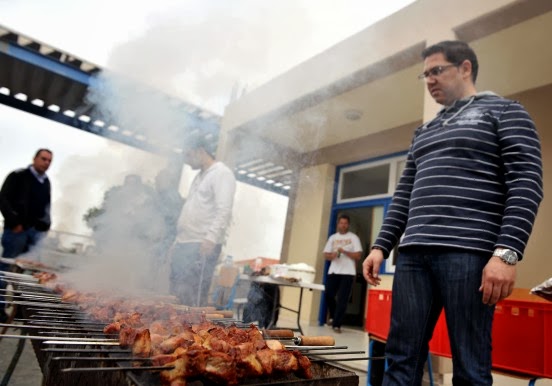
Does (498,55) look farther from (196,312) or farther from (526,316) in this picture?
(196,312)

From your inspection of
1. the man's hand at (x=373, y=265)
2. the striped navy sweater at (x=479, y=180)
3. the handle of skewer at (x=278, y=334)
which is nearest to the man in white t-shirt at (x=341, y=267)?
the man's hand at (x=373, y=265)

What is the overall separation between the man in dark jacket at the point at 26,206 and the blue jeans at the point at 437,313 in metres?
4.66

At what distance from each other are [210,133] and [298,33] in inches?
112

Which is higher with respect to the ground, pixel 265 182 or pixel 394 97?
pixel 394 97

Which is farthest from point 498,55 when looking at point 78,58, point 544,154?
point 78,58

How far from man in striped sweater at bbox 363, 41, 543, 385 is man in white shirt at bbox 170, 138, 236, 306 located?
2.01m

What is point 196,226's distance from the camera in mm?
3557

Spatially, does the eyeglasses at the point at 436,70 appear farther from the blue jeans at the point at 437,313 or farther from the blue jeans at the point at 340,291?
the blue jeans at the point at 340,291

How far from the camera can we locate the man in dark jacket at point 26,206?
4547 millimetres

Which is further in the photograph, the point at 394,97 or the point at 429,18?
the point at 394,97

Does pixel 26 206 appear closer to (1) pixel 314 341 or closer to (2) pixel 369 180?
(1) pixel 314 341

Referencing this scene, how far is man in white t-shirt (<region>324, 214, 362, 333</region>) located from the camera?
596 cm

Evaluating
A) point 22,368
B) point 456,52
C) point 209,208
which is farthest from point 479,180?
point 22,368

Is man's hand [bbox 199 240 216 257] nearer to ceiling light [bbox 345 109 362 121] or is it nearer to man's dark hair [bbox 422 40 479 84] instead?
man's dark hair [bbox 422 40 479 84]
